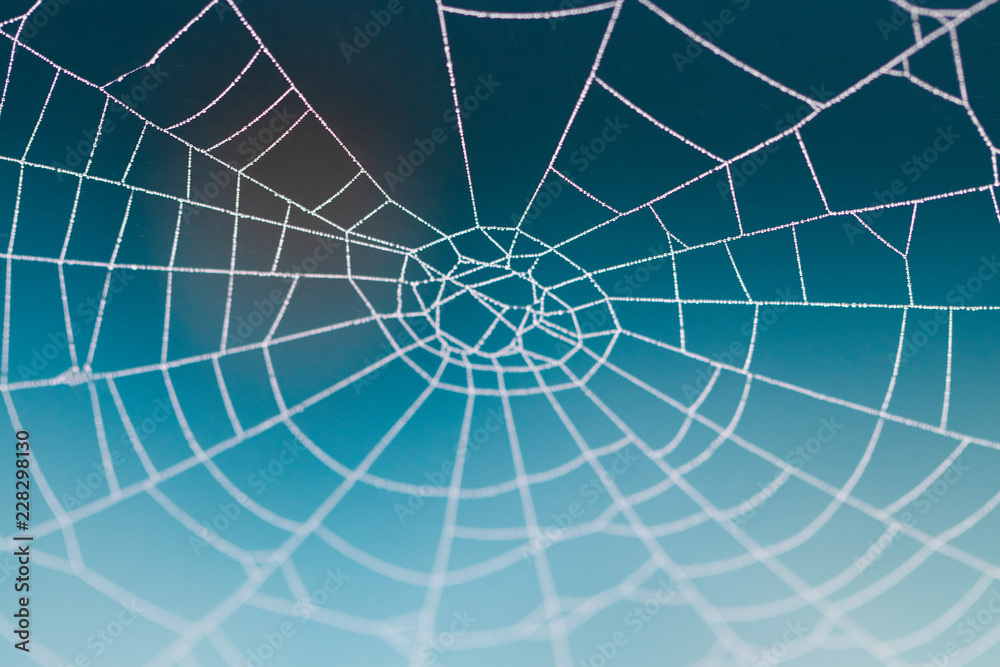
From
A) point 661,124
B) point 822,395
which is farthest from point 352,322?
point 822,395

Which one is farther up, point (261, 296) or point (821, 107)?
point (821, 107)

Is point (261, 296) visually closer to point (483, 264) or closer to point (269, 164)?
point (269, 164)

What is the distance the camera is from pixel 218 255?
1712 millimetres

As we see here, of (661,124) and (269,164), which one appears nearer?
(661,124)

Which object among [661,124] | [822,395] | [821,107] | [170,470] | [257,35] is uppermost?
[821,107]

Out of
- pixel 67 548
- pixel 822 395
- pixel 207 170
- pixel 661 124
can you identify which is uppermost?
pixel 661 124

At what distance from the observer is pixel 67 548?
1.67m

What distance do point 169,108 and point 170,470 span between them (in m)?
1.00

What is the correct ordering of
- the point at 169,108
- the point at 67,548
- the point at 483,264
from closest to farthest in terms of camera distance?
1. the point at 169,108
2. the point at 67,548
3. the point at 483,264

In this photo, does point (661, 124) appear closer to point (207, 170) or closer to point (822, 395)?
point (822, 395)

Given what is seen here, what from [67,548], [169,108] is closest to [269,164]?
[169,108]

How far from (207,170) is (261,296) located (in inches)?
14.5

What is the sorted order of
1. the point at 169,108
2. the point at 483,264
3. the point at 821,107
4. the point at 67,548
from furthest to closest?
1. the point at 483,264
2. the point at 67,548
3. the point at 169,108
4. the point at 821,107

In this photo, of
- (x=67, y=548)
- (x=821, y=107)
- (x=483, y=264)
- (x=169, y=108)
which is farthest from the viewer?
(x=483, y=264)
